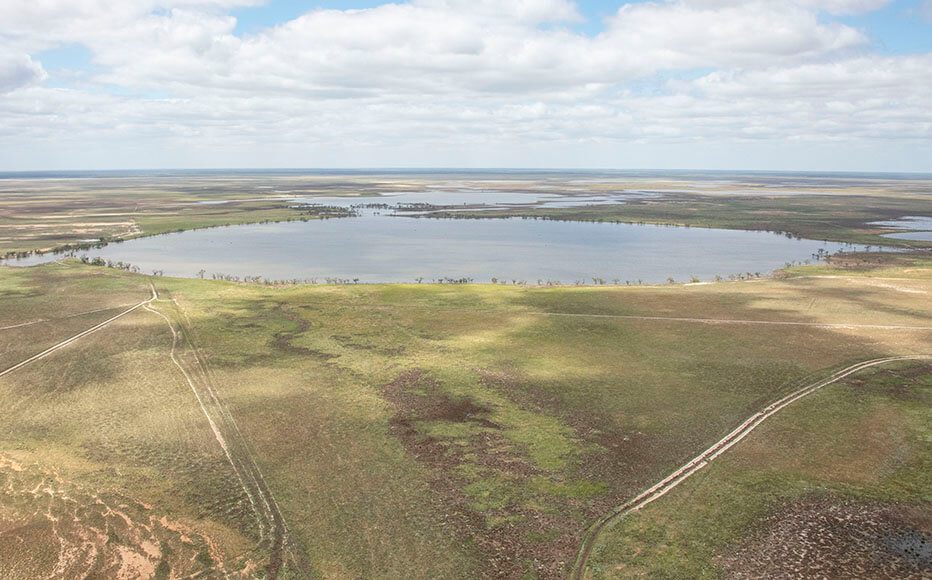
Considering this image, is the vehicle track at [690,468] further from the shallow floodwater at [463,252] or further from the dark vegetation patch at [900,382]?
the shallow floodwater at [463,252]

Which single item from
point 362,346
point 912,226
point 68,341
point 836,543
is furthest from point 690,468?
point 912,226

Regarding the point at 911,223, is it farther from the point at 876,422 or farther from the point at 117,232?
the point at 117,232

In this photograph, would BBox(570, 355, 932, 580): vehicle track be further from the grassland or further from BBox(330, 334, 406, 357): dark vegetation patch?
the grassland

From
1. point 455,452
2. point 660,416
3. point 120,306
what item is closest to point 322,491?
point 455,452

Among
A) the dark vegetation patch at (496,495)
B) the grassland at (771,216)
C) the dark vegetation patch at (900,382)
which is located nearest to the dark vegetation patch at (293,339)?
the dark vegetation patch at (496,495)

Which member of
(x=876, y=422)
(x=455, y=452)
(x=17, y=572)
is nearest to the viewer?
(x=17, y=572)

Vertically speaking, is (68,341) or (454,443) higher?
(68,341)

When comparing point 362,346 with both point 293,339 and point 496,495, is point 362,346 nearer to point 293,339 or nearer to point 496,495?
point 293,339
